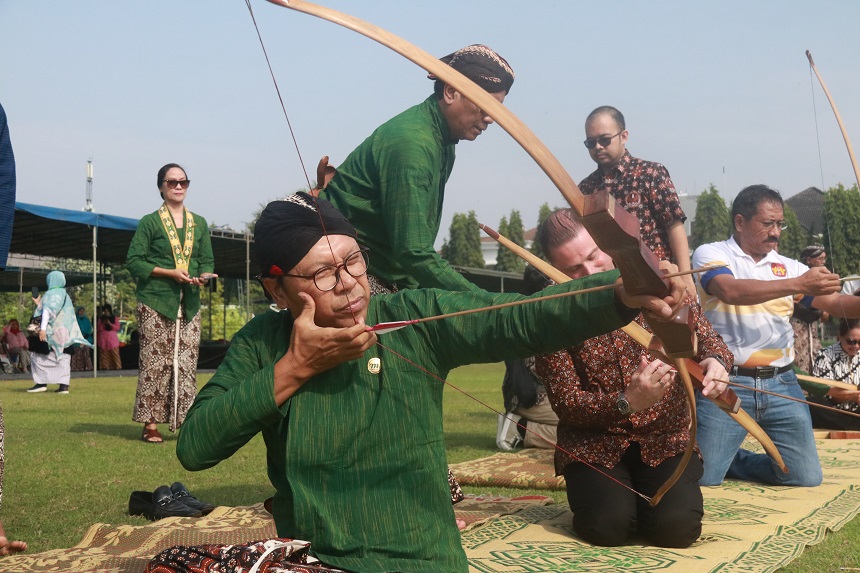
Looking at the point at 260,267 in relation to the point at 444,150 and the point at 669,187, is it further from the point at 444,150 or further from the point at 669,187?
the point at 669,187

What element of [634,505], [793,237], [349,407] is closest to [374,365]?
[349,407]

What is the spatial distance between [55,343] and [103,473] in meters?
8.30

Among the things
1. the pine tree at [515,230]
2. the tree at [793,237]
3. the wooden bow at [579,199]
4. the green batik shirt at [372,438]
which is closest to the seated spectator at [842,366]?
the tree at [793,237]

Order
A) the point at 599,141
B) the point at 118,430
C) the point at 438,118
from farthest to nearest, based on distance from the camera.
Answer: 1. the point at 118,430
2. the point at 599,141
3. the point at 438,118

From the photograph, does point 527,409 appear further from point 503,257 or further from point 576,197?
point 576,197

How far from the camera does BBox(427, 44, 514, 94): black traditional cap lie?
3340 millimetres

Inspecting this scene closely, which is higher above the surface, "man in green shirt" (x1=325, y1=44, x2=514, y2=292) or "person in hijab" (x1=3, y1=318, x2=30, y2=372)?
"man in green shirt" (x1=325, y1=44, x2=514, y2=292)

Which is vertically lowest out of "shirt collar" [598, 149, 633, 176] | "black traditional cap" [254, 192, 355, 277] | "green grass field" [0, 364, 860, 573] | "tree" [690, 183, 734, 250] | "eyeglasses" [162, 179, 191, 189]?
"green grass field" [0, 364, 860, 573]

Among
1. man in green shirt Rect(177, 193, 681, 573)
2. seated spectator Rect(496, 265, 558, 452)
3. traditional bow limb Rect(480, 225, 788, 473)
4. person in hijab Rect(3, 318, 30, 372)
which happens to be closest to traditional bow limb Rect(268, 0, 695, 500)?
traditional bow limb Rect(480, 225, 788, 473)

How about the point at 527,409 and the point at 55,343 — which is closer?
the point at 527,409

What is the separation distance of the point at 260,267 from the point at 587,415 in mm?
1749

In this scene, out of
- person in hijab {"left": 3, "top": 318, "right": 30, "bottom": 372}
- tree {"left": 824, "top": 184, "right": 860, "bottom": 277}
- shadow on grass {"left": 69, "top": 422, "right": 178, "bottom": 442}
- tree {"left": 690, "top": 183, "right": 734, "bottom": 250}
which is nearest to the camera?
tree {"left": 690, "top": 183, "right": 734, "bottom": 250}

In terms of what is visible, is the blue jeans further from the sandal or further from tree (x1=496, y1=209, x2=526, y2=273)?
the sandal

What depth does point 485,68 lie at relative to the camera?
3342 mm
